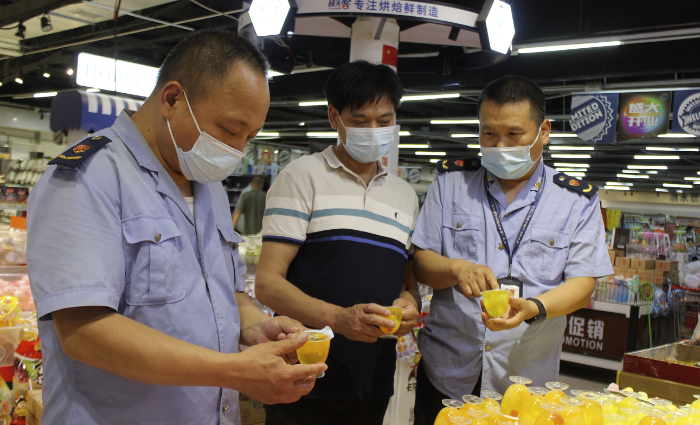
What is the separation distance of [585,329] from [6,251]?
6.81 m

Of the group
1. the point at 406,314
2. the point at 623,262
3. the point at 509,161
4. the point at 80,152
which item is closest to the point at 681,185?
the point at 623,262

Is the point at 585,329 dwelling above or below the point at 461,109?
below

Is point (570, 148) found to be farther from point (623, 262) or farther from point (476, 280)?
point (476, 280)

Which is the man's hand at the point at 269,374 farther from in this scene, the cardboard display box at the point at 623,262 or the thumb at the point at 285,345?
the cardboard display box at the point at 623,262

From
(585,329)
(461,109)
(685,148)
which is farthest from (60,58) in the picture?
(685,148)

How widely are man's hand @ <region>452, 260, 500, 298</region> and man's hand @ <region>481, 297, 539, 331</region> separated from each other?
0.08 m

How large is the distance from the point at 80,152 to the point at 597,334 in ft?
23.8

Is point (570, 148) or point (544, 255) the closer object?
point (544, 255)

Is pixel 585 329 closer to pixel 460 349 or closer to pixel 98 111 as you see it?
pixel 460 349

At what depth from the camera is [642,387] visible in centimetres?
269

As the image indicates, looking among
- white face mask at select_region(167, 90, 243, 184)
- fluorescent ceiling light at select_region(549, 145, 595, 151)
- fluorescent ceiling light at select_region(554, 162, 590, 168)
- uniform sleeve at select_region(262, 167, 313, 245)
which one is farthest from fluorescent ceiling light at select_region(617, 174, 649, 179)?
white face mask at select_region(167, 90, 243, 184)

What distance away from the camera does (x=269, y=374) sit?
119 centimetres

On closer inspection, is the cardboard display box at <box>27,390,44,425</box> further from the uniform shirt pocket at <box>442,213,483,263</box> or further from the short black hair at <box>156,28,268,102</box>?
the uniform shirt pocket at <box>442,213,483,263</box>

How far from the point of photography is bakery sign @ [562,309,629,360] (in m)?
6.86
